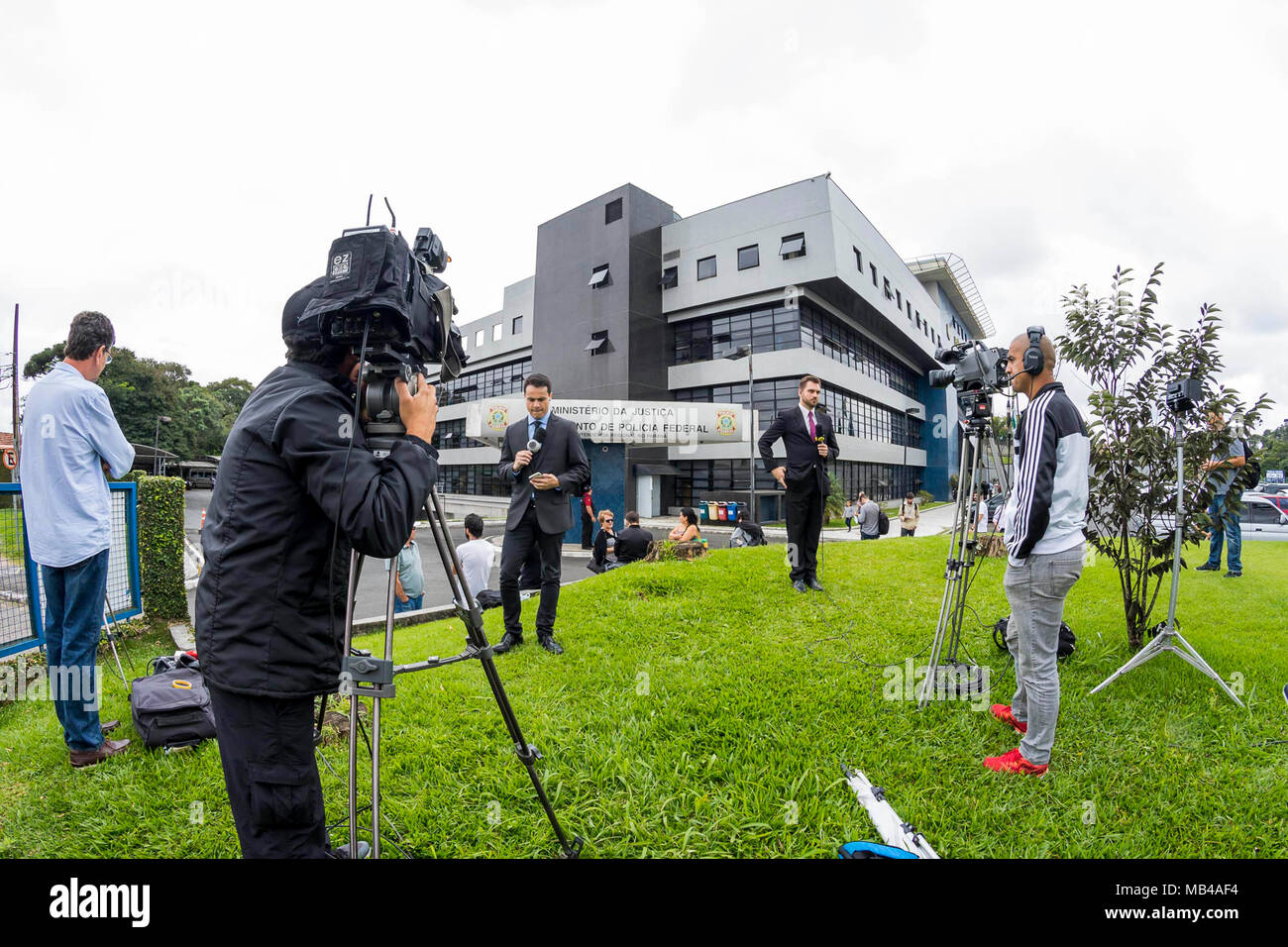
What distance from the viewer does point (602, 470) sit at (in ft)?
55.8

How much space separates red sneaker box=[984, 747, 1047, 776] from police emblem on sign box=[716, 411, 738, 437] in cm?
1612

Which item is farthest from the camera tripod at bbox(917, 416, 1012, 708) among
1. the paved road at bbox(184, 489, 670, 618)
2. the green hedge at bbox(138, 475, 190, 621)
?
the green hedge at bbox(138, 475, 190, 621)

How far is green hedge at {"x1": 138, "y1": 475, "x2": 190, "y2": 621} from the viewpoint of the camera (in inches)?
253

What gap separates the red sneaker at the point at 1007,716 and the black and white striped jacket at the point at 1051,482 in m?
1.00

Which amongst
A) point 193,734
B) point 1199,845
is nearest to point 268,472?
point 193,734

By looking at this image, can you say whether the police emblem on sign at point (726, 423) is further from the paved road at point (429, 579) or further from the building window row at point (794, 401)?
the building window row at point (794, 401)

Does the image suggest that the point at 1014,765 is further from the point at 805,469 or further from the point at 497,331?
the point at 497,331

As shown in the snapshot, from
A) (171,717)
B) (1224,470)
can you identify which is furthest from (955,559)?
(171,717)

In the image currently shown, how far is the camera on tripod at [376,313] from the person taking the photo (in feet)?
5.10

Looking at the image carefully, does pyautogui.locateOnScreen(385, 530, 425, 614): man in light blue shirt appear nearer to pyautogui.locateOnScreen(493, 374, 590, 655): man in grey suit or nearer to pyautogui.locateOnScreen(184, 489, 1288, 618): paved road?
pyautogui.locateOnScreen(184, 489, 1288, 618): paved road

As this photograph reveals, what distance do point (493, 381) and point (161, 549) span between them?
1413 inches

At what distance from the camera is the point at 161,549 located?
6496 millimetres
